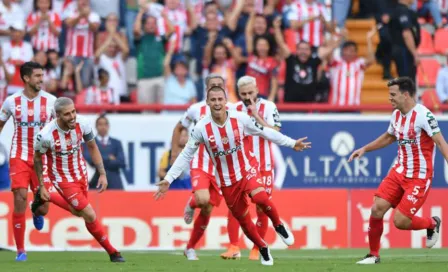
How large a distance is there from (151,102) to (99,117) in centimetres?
168

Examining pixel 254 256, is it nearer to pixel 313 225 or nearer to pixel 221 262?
pixel 221 262

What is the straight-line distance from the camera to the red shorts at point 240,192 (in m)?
13.0

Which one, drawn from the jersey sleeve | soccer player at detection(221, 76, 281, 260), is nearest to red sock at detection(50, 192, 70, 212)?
soccer player at detection(221, 76, 281, 260)

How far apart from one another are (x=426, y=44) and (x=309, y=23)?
7.90 ft

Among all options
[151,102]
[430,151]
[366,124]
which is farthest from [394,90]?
[151,102]

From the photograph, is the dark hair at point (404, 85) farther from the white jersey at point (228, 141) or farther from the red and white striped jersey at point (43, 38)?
the red and white striped jersey at point (43, 38)

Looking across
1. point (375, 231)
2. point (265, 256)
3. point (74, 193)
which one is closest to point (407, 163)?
point (375, 231)

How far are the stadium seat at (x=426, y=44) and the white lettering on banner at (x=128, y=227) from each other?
6.72 metres

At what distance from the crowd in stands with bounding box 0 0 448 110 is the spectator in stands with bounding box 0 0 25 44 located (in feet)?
0.06

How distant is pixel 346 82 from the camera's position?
66.6 feet

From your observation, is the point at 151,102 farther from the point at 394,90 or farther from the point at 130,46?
the point at 394,90

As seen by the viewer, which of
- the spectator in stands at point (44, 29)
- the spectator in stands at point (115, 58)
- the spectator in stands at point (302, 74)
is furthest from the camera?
the spectator in stands at point (44, 29)

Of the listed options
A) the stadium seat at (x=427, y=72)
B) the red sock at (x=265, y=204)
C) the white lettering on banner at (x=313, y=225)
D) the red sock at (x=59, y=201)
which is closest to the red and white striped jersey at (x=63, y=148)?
the red sock at (x=59, y=201)

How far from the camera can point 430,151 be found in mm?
13406
